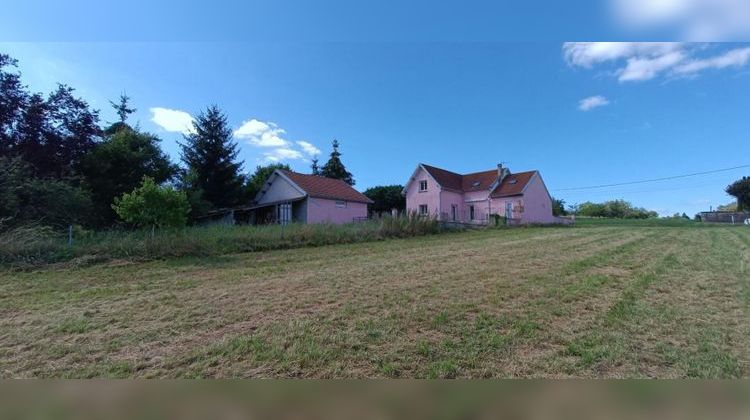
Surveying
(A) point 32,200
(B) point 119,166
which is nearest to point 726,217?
(A) point 32,200

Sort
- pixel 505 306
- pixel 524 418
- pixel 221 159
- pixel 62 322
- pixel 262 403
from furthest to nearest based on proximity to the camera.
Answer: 1. pixel 221 159
2. pixel 505 306
3. pixel 62 322
4. pixel 262 403
5. pixel 524 418

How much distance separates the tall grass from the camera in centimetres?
856

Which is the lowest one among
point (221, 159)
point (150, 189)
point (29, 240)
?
point (29, 240)

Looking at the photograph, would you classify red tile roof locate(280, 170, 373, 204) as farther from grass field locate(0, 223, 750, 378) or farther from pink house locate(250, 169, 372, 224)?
grass field locate(0, 223, 750, 378)

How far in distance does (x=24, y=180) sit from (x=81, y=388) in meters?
13.9

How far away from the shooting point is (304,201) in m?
24.7

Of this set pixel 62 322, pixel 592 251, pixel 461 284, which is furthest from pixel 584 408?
pixel 592 251

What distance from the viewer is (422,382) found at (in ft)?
7.73

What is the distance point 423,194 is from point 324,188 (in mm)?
8599

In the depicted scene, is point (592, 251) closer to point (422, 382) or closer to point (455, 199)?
point (422, 382)

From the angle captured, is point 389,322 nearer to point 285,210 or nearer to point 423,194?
point 285,210

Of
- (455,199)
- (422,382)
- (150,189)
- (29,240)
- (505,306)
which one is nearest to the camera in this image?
(422,382)

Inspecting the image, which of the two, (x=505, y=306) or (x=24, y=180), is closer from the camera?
(x=505, y=306)

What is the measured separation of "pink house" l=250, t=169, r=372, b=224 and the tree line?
2.67 meters
